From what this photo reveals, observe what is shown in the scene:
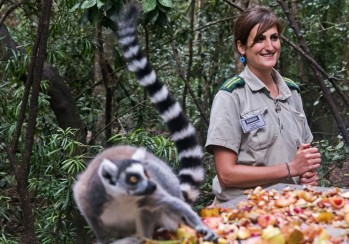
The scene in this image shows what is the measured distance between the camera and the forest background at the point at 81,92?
3.31 meters

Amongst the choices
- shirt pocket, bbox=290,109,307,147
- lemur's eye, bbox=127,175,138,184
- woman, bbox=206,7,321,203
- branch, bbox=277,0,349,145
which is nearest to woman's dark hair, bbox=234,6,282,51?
woman, bbox=206,7,321,203

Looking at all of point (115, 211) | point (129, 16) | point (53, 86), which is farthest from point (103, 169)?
point (53, 86)

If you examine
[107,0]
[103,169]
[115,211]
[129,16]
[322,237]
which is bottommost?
[322,237]

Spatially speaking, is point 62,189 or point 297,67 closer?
point 62,189

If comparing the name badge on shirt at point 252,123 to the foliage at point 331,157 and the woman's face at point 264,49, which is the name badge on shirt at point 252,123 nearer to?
the woman's face at point 264,49

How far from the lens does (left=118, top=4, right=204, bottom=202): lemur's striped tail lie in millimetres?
2369

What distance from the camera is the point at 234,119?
9.12ft

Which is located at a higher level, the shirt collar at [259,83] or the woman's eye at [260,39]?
the woman's eye at [260,39]

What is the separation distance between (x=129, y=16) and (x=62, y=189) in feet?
5.92

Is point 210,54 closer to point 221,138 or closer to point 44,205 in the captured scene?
point 44,205

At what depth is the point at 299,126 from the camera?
117 inches

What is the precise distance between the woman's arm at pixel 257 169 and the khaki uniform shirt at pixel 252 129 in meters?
0.06

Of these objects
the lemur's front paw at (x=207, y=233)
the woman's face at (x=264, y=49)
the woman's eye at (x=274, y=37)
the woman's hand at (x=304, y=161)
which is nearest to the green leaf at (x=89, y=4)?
the woman's face at (x=264, y=49)

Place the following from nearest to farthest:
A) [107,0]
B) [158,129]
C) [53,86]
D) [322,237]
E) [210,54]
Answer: [322,237] → [107,0] → [53,86] → [158,129] → [210,54]
